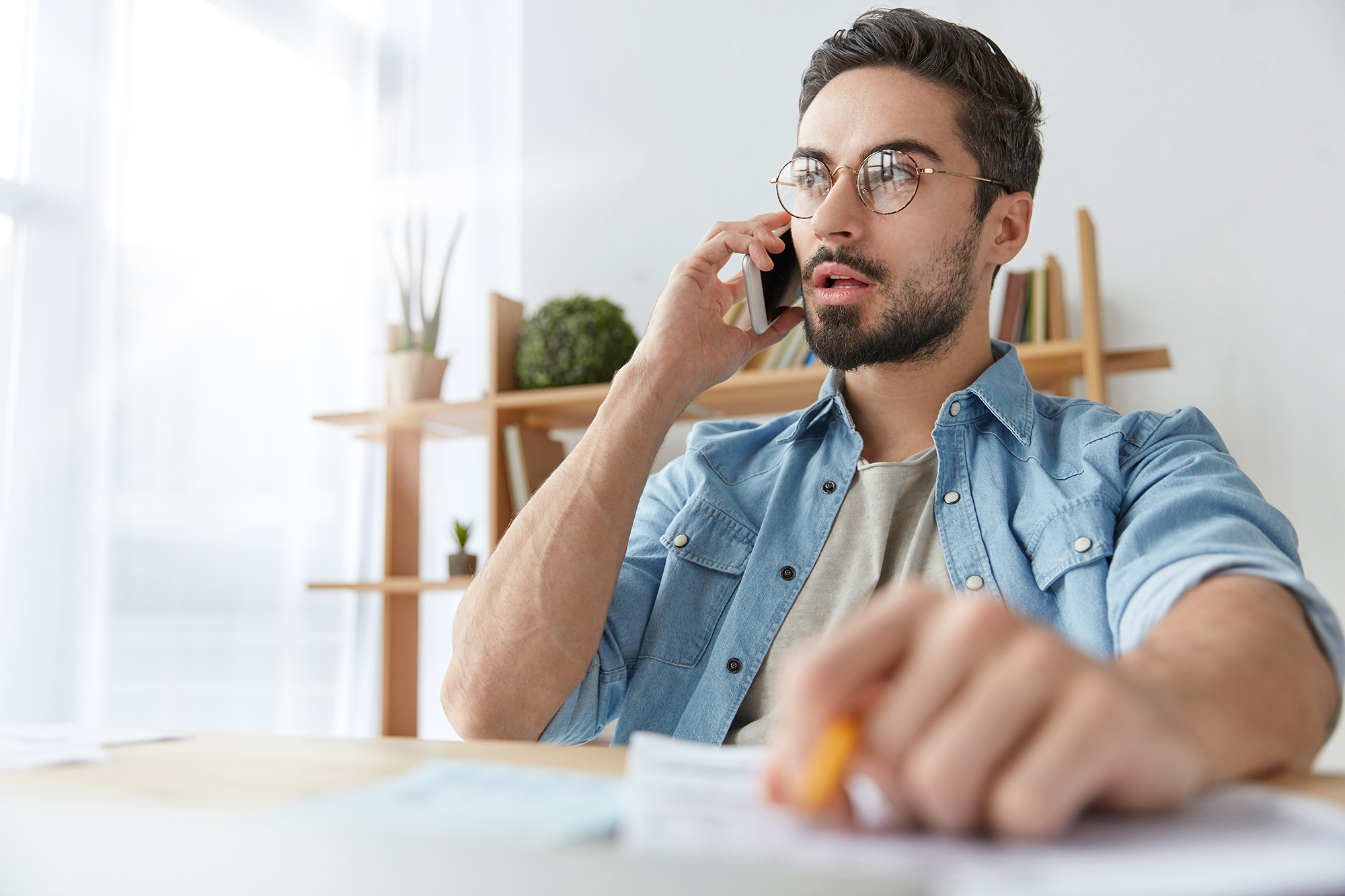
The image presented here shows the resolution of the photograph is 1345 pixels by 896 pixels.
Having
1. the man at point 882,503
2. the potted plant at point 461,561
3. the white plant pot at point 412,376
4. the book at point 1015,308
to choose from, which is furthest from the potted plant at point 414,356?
the book at point 1015,308

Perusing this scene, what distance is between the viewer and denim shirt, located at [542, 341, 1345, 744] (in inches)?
36.7

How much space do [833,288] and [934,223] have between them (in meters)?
0.16

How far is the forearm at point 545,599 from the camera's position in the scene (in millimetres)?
1057

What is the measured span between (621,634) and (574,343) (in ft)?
4.08

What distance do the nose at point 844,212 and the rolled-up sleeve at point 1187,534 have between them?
0.43 metres

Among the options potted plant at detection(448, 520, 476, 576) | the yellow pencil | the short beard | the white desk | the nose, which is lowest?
the white desk

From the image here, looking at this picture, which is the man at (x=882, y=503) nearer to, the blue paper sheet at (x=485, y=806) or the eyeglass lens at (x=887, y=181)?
the eyeglass lens at (x=887, y=181)

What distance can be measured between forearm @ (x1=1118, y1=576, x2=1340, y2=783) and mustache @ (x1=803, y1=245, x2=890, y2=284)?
657 mm

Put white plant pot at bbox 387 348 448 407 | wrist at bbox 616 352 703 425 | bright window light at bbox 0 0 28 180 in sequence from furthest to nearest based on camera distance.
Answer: white plant pot at bbox 387 348 448 407 < bright window light at bbox 0 0 28 180 < wrist at bbox 616 352 703 425

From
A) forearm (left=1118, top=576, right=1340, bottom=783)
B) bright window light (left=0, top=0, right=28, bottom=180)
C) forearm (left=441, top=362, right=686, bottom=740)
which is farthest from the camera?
bright window light (left=0, top=0, right=28, bottom=180)

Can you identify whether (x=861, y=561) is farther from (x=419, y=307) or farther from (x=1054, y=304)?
Result: (x=419, y=307)

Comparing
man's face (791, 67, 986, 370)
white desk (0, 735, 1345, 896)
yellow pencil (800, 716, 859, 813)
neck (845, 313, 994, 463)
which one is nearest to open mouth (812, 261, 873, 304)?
man's face (791, 67, 986, 370)

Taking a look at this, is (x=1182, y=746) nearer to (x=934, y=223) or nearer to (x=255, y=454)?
(x=934, y=223)

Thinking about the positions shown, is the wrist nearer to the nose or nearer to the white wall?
the nose
